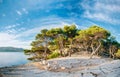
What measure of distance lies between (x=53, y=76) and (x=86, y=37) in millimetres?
24167

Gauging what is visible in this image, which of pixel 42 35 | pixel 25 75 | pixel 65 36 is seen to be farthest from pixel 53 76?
pixel 65 36

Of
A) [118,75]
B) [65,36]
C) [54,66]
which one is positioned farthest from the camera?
[65,36]

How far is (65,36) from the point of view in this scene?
47.0m

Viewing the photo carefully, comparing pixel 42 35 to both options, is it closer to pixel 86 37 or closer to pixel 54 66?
pixel 86 37

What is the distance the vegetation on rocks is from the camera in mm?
42806

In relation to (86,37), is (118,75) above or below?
below

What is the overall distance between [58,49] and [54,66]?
21757 mm

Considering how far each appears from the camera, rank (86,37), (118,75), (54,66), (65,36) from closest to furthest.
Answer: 1. (118,75)
2. (54,66)
3. (86,37)
4. (65,36)

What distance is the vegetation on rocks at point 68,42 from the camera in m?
42.8

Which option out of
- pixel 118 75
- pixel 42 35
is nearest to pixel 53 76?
pixel 118 75

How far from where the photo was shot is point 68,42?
47562 mm

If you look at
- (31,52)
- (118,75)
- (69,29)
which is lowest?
(118,75)

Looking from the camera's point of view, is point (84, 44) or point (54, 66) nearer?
point (54, 66)

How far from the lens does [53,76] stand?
20.1 metres
